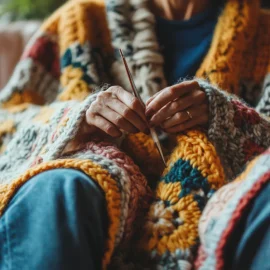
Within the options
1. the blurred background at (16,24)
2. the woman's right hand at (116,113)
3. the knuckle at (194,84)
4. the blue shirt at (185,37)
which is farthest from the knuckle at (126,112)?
→ the blurred background at (16,24)

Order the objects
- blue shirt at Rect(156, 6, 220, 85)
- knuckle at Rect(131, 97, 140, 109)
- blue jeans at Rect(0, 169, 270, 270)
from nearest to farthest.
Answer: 1. blue jeans at Rect(0, 169, 270, 270)
2. knuckle at Rect(131, 97, 140, 109)
3. blue shirt at Rect(156, 6, 220, 85)

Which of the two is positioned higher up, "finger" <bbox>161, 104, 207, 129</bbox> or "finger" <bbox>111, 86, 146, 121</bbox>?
"finger" <bbox>111, 86, 146, 121</bbox>

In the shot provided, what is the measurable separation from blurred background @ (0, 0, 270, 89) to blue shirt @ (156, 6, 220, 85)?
0.27 metres

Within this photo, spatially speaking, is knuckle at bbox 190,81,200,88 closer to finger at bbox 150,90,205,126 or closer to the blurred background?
finger at bbox 150,90,205,126

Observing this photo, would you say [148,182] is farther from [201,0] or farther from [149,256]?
[201,0]

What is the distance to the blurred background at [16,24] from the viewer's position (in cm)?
129

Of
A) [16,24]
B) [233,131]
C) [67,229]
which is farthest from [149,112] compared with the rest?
[16,24]

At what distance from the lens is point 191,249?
0.64 metres


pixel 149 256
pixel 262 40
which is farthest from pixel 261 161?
pixel 262 40

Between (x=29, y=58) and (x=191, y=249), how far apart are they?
0.60 m

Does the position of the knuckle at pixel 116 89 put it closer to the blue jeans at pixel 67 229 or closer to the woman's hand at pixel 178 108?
the woman's hand at pixel 178 108

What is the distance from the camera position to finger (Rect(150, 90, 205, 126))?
0.74 m

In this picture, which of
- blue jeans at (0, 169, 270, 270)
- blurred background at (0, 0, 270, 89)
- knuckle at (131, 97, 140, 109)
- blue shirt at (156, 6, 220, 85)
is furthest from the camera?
blurred background at (0, 0, 270, 89)

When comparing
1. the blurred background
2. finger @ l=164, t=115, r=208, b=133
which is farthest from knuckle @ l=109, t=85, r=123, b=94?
the blurred background
